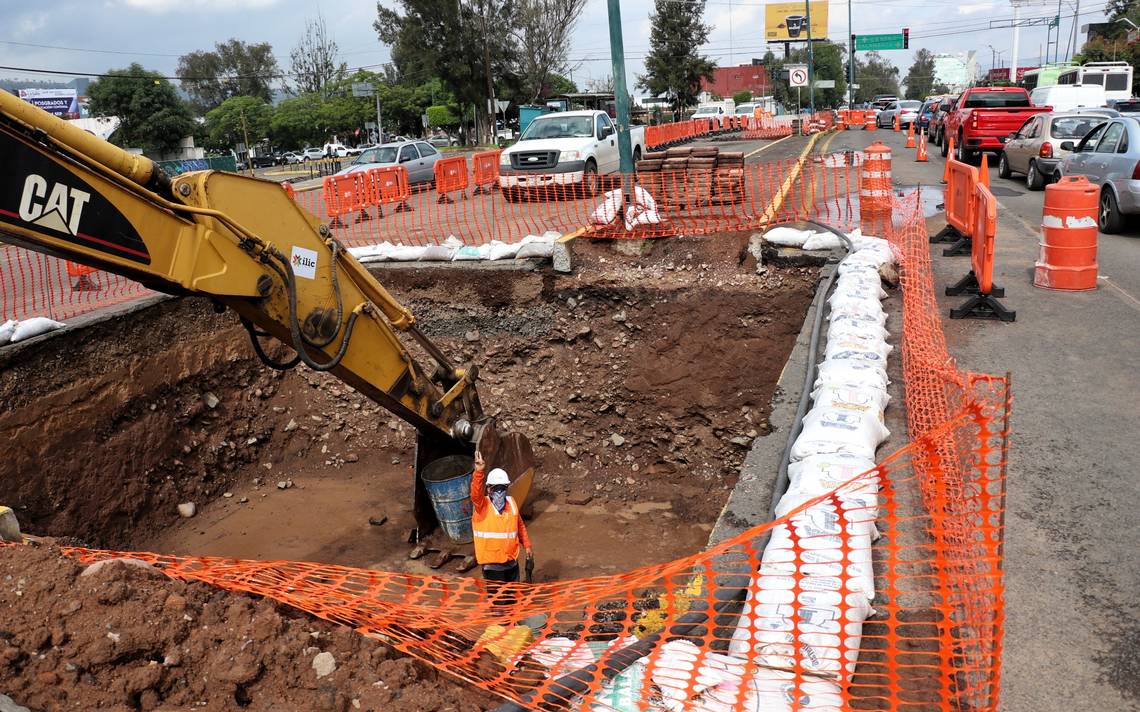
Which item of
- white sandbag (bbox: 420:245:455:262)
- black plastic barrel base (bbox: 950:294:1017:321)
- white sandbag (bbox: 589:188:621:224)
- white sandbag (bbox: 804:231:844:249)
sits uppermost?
white sandbag (bbox: 589:188:621:224)

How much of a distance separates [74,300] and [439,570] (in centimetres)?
761

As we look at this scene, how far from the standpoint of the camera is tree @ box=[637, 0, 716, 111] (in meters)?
59.2

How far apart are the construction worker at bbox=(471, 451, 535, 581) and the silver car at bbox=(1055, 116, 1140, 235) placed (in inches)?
418

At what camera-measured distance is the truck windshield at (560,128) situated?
766 inches

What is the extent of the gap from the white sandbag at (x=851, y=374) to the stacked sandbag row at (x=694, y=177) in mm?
6988

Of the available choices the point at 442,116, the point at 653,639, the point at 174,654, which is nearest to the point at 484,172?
the point at 174,654

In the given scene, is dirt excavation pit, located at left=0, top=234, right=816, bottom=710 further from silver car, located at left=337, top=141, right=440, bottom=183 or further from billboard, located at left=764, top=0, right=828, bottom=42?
billboard, located at left=764, top=0, right=828, bottom=42

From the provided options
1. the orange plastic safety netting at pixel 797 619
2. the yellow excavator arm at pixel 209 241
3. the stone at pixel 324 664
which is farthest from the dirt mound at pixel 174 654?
the yellow excavator arm at pixel 209 241

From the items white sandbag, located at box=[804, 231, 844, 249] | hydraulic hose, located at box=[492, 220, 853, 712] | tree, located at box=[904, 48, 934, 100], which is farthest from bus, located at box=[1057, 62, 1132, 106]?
tree, located at box=[904, 48, 934, 100]

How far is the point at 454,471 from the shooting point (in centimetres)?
743

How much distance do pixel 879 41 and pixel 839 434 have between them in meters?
66.8

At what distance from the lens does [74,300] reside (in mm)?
11531

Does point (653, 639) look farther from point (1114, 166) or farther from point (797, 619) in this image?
point (1114, 166)

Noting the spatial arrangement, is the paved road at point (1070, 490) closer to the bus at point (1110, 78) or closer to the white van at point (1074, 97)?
the white van at point (1074, 97)
